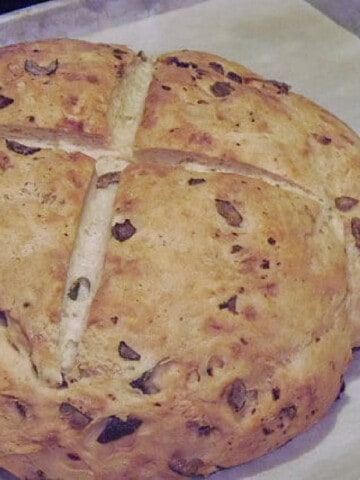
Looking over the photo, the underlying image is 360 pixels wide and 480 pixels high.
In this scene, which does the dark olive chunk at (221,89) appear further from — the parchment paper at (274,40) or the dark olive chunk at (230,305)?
the parchment paper at (274,40)

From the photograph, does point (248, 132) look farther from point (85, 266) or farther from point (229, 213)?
point (85, 266)

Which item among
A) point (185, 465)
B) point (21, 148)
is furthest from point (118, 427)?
point (21, 148)

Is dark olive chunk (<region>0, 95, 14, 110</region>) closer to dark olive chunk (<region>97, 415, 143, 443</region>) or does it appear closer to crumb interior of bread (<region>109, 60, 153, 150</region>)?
crumb interior of bread (<region>109, 60, 153, 150</region>)

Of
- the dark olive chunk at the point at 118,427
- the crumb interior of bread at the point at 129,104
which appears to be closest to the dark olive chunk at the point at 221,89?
the crumb interior of bread at the point at 129,104

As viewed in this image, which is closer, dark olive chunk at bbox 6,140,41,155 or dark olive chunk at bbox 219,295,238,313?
dark olive chunk at bbox 219,295,238,313

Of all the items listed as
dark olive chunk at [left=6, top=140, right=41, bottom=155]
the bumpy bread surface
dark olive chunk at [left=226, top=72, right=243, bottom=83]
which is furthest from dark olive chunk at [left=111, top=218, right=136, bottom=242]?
dark olive chunk at [left=226, top=72, right=243, bottom=83]
